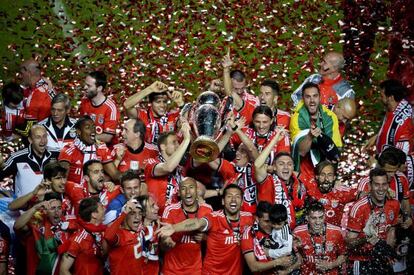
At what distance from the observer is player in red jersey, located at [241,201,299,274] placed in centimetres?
973

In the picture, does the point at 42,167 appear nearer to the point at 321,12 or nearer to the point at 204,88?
the point at 204,88

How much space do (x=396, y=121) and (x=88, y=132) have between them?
2.86m

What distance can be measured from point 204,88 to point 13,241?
429cm

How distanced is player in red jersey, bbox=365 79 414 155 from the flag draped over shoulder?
478 mm

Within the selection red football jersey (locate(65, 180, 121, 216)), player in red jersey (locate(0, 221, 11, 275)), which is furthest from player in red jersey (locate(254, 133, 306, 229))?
player in red jersey (locate(0, 221, 11, 275))

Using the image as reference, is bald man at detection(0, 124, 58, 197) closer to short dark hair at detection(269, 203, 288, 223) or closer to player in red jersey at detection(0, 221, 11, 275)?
player in red jersey at detection(0, 221, 11, 275)

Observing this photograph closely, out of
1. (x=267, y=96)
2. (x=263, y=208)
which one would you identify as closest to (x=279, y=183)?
(x=263, y=208)

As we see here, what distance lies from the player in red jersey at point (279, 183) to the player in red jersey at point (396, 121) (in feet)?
4.47

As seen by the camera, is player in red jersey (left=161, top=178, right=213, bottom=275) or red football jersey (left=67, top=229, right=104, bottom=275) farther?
player in red jersey (left=161, top=178, right=213, bottom=275)

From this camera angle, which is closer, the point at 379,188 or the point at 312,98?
the point at 379,188

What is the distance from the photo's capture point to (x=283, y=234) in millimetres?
9781

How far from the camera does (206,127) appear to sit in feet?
34.8

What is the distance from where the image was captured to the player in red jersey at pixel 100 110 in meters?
11.6

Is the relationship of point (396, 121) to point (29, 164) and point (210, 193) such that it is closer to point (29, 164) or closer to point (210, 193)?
point (210, 193)
